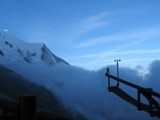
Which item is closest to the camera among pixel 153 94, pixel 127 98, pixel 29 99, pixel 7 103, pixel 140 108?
pixel 29 99

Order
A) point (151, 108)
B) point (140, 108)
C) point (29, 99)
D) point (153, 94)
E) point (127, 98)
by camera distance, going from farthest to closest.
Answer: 1. point (127, 98)
2. point (140, 108)
3. point (151, 108)
4. point (153, 94)
5. point (29, 99)

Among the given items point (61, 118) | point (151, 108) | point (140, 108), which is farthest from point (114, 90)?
point (61, 118)

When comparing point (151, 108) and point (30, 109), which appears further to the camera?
point (151, 108)

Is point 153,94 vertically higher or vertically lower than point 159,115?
higher

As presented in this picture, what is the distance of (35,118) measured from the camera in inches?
187

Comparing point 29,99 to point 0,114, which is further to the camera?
point 0,114

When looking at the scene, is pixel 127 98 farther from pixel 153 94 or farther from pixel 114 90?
pixel 153 94

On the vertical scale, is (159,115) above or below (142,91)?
below

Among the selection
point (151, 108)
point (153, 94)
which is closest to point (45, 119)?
point (153, 94)

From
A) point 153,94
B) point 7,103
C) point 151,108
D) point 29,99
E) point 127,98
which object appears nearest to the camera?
point 29,99

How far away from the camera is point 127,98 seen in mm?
13688

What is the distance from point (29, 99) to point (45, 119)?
0.64m

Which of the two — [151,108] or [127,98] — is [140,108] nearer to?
[151,108]

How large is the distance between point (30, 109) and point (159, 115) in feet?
23.1
